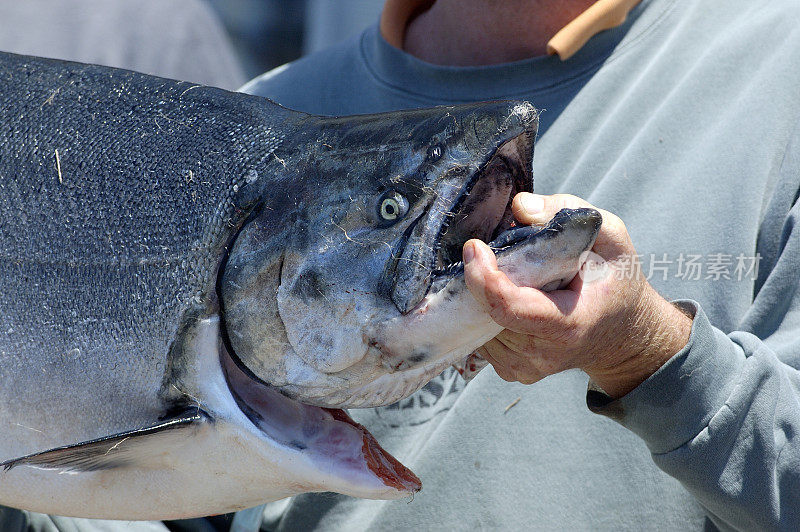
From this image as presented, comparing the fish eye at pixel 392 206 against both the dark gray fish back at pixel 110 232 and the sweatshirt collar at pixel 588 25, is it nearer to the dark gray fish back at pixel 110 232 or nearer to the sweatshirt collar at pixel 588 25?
the dark gray fish back at pixel 110 232

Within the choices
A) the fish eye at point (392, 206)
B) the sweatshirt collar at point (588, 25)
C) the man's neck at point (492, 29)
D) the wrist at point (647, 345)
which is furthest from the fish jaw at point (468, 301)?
the man's neck at point (492, 29)

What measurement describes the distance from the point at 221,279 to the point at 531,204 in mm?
461

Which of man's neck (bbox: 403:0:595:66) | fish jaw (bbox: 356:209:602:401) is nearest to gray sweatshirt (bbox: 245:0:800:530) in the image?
man's neck (bbox: 403:0:595:66)

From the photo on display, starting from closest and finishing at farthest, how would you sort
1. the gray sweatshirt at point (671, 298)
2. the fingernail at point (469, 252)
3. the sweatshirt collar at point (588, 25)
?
1. the fingernail at point (469, 252)
2. the gray sweatshirt at point (671, 298)
3. the sweatshirt collar at point (588, 25)

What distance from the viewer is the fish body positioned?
107 centimetres

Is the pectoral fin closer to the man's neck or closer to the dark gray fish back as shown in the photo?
the dark gray fish back

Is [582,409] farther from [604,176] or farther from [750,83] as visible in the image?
[750,83]

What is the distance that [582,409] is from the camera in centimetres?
168

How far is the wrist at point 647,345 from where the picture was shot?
126 cm

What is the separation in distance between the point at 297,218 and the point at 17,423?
576 millimetres

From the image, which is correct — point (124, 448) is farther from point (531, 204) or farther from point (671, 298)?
point (671, 298)

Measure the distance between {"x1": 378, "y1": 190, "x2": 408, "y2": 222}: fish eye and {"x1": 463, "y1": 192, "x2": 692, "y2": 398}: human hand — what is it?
116mm

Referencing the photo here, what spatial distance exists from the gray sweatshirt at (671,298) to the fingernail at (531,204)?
0.48 m

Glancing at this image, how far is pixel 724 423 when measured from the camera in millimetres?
1361
